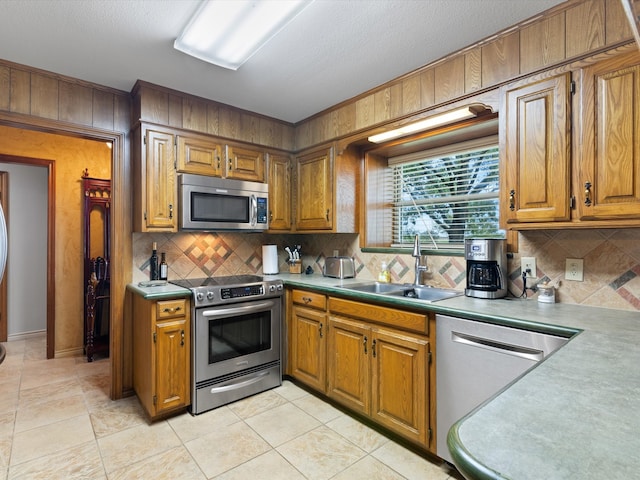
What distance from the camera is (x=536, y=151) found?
1.79 meters

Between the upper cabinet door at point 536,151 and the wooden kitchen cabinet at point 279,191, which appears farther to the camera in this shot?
the wooden kitchen cabinet at point 279,191

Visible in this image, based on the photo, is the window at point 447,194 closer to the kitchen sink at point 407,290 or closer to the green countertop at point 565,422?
the kitchen sink at point 407,290

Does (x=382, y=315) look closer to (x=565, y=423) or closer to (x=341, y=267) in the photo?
(x=341, y=267)

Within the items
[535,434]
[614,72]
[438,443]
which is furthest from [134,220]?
[614,72]

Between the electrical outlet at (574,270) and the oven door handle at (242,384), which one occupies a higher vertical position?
the electrical outlet at (574,270)

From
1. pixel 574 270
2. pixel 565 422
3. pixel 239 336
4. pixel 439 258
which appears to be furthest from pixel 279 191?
pixel 565 422

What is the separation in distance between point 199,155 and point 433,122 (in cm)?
184

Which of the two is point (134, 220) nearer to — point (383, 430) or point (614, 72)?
point (383, 430)

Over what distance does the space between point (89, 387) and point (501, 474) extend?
335cm

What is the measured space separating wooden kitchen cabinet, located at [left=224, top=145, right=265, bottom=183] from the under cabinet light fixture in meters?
1.09

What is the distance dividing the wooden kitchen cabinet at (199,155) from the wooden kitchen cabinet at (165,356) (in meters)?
1.08

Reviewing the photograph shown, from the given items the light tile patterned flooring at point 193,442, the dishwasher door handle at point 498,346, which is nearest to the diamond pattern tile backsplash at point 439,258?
the dishwasher door handle at point 498,346

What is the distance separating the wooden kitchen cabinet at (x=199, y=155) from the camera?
2.77 metres

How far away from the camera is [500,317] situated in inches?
64.1
